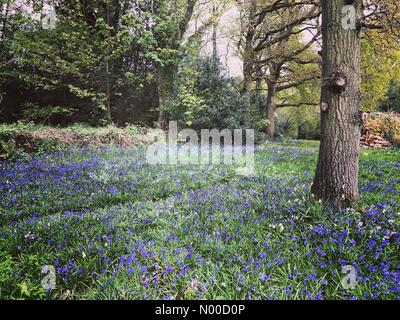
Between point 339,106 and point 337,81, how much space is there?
36cm

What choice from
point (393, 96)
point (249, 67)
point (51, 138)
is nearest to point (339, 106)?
point (51, 138)

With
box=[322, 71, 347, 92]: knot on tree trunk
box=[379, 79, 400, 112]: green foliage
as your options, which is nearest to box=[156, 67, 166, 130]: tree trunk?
box=[322, 71, 347, 92]: knot on tree trunk

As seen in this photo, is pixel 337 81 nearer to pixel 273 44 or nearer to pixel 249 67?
pixel 249 67

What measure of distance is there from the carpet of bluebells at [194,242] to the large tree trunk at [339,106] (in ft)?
1.16

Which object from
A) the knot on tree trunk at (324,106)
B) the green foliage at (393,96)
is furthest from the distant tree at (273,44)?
the green foliage at (393,96)

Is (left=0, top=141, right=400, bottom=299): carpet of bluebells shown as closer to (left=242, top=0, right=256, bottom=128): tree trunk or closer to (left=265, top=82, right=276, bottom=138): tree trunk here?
(left=242, top=0, right=256, bottom=128): tree trunk

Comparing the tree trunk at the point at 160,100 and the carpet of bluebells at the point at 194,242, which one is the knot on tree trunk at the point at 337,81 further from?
the tree trunk at the point at 160,100

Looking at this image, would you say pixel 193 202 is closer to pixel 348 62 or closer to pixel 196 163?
pixel 348 62

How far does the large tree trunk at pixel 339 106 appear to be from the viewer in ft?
Answer: 13.1

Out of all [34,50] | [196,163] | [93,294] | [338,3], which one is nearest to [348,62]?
[338,3]

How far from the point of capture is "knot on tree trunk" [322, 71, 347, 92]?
3.91m

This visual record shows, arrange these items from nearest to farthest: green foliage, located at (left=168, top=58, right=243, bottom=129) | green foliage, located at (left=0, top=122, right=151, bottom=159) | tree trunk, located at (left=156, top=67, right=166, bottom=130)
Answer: green foliage, located at (left=0, top=122, right=151, bottom=159) < green foliage, located at (left=168, top=58, right=243, bottom=129) < tree trunk, located at (left=156, top=67, right=166, bottom=130)
